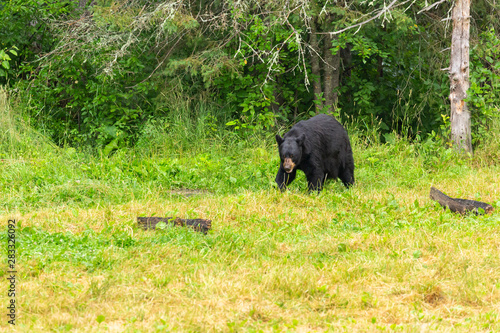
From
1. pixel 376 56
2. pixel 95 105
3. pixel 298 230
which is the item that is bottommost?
pixel 298 230

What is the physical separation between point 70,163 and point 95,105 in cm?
267

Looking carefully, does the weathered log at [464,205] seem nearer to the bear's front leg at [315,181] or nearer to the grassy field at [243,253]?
the grassy field at [243,253]

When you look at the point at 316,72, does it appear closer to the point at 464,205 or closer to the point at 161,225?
the point at 464,205

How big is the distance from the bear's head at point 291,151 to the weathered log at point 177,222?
1.86 m

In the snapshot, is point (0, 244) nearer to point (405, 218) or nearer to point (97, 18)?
point (405, 218)

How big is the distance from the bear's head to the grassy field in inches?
15.6

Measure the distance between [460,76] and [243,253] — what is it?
21.3ft

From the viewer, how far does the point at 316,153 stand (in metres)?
7.67

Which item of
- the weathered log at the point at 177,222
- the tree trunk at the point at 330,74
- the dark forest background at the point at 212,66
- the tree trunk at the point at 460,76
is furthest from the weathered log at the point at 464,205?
the tree trunk at the point at 330,74

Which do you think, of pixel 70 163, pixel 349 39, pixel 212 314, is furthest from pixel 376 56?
pixel 212 314

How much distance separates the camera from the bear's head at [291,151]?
7.27m

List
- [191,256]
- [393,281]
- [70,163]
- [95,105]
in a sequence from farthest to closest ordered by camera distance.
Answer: [95,105] < [70,163] < [191,256] < [393,281]

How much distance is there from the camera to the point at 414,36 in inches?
480

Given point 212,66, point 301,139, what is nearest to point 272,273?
point 301,139
